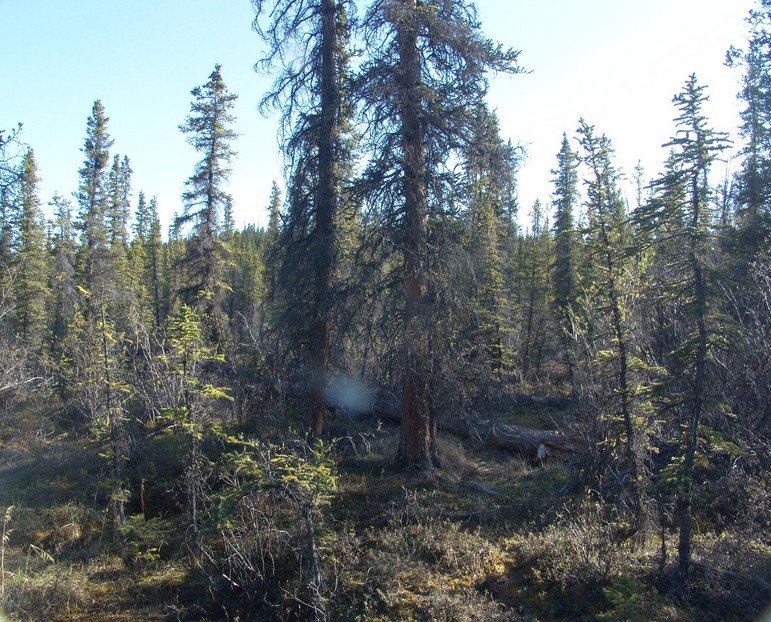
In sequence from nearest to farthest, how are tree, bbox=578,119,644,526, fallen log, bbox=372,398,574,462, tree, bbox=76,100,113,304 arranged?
tree, bbox=578,119,644,526, fallen log, bbox=372,398,574,462, tree, bbox=76,100,113,304

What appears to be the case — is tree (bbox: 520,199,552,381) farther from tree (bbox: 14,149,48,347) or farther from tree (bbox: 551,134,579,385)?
tree (bbox: 14,149,48,347)

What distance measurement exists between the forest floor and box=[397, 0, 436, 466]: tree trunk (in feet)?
4.43

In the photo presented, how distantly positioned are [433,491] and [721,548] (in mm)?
4338

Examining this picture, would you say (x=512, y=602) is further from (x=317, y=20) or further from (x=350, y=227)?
(x=317, y=20)

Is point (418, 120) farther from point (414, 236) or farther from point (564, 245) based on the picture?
point (564, 245)

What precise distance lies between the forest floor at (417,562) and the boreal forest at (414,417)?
4 centimetres

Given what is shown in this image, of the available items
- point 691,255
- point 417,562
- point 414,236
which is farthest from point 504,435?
point 691,255

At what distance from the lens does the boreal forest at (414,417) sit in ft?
21.2

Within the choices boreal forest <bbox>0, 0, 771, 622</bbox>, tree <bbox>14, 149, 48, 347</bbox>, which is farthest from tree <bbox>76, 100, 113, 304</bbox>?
boreal forest <bbox>0, 0, 771, 622</bbox>

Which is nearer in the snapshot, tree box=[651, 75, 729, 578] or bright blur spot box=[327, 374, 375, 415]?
tree box=[651, 75, 729, 578]

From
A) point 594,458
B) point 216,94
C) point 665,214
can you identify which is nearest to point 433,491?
point 594,458

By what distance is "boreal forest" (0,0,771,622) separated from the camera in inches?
255

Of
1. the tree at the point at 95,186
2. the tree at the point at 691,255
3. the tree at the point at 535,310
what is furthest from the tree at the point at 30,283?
the tree at the point at 691,255

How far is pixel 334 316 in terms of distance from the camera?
429 inches
